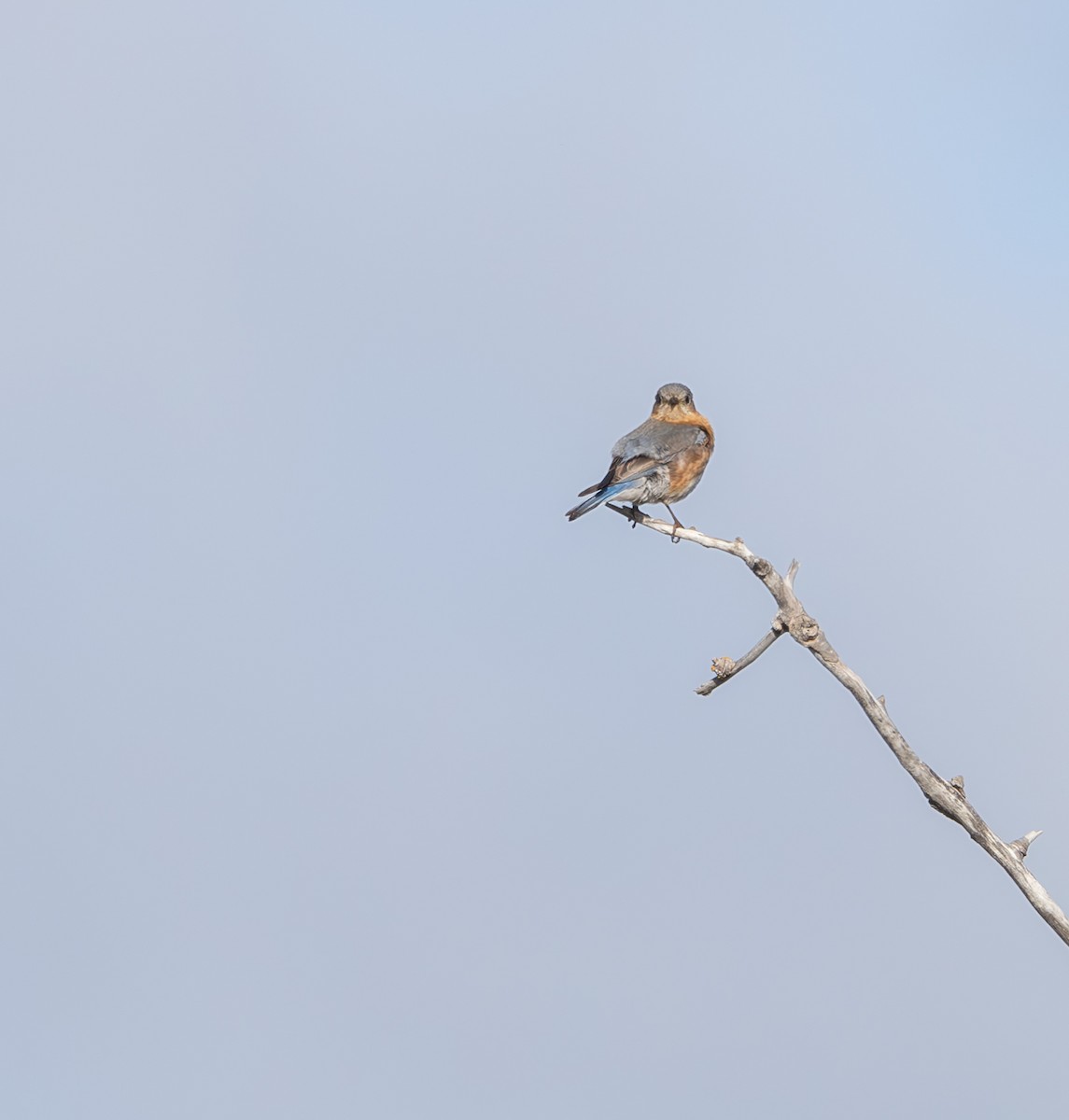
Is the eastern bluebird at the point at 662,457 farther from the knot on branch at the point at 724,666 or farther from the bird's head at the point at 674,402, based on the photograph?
the knot on branch at the point at 724,666

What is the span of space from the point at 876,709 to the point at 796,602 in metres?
1.40

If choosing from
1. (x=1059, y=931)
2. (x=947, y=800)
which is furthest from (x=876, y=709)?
(x=1059, y=931)

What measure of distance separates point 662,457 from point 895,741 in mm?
7016

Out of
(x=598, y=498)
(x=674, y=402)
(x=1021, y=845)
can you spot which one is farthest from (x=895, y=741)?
(x=674, y=402)

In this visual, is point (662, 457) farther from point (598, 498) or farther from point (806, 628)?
point (806, 628)

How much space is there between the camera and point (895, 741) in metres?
14.8

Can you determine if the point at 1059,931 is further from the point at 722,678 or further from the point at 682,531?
the point at 682,531

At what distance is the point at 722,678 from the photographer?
15.9 metres

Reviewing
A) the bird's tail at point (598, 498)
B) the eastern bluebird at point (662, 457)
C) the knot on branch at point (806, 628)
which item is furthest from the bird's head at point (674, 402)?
the knot on branch at point (806, 628)

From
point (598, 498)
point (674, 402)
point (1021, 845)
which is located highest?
point (674, 402)

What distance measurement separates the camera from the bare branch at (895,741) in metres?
14.2

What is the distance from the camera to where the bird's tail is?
Result: 19.7 m

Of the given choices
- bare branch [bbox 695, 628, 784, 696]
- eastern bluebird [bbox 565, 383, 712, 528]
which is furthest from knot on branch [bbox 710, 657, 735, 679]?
eastern bluebird [bbox 565, 383, 712, 528]

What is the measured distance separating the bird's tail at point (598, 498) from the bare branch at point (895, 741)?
3.25 meters
